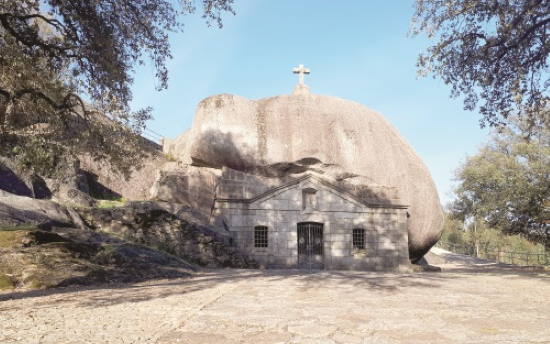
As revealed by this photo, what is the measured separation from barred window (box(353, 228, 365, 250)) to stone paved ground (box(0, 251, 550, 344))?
13.8 metres

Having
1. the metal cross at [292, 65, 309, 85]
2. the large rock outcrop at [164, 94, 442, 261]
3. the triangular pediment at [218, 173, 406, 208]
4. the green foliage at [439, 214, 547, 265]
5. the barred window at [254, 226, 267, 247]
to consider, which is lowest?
the green foliage at [439, 214, 547, 265]

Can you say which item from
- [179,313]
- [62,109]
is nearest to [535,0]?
[179,313]

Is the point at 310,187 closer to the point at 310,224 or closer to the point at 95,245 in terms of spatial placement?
the point at 310,224

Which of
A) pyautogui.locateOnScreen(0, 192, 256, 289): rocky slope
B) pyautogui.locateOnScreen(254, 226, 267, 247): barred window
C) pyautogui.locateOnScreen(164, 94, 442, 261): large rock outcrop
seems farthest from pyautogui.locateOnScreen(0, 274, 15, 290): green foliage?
pyautogui.locateOnScreen(164, 94, 442, 261): large rock outcrop

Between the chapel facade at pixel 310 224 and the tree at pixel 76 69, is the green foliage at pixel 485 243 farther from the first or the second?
the tree at pixel 76 69

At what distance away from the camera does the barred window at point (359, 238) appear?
21.3 m

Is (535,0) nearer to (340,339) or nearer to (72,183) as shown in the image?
(340,339)

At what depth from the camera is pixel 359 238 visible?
21391 mm

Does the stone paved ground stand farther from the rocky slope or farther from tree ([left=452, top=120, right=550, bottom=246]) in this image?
tree ([left=452, top=120, right=550, bottom=246])

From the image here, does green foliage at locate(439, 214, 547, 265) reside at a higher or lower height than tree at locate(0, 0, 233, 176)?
lower

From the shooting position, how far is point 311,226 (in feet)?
68.5

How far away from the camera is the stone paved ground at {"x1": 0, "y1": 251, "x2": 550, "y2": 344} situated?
12.7ft

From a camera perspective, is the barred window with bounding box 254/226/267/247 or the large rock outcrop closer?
the barred window with bounding box 254/226/267/247

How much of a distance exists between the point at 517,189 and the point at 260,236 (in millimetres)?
15119
